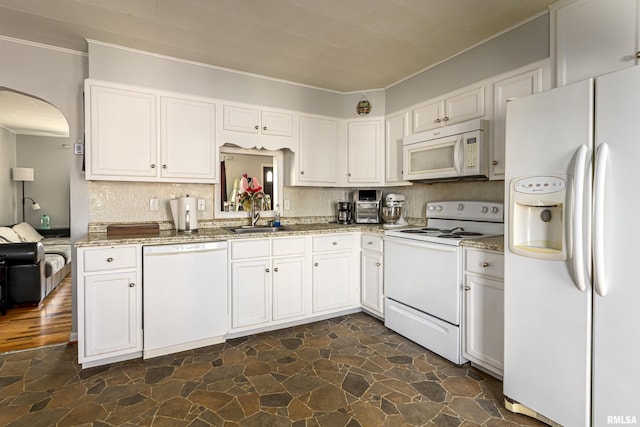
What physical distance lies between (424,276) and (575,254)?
1.17m

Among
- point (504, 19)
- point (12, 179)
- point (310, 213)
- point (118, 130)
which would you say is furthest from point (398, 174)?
point (12, 179)

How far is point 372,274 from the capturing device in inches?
127

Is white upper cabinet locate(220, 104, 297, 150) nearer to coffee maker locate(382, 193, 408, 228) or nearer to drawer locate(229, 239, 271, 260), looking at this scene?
drawer locate(229, 239, 271, 260)

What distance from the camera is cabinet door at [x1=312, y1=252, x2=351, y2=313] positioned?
3.15m

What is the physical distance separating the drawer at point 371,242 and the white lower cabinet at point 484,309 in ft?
3.13

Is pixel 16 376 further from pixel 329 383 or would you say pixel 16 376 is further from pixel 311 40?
pixel 311 40

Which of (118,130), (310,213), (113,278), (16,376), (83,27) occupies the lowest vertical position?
(16,376)

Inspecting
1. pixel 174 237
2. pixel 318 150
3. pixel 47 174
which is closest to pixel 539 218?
pixel 318 150

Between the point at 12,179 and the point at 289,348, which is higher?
the point at 12,179

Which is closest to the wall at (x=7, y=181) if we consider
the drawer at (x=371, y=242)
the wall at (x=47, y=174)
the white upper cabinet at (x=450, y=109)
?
the wall at (x=47, y=174)

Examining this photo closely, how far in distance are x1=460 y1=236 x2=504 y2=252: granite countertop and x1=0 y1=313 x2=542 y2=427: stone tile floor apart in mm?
890

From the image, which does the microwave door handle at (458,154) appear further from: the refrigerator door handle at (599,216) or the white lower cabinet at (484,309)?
the refrigerator door handle at (599,216)

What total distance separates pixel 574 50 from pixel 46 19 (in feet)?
11.7

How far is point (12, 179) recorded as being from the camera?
6316mm
